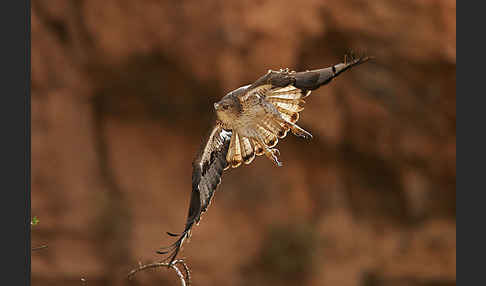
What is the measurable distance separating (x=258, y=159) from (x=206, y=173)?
3665mm

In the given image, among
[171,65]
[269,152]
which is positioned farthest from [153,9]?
[269,152]

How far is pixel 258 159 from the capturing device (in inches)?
240

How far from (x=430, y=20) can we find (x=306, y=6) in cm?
110

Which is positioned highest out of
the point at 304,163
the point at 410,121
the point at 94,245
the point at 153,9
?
the point at 153,9

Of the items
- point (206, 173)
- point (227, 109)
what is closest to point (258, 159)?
point (206, 173)

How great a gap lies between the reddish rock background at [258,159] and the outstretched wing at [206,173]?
11.6 ft

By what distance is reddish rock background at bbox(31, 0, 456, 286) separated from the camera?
5.98 metres

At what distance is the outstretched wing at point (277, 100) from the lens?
2.25 meters

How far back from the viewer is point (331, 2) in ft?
19.9

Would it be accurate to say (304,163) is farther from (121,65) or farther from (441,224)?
(121,65)

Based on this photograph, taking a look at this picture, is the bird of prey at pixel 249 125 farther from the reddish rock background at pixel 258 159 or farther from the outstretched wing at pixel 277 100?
the reddish rock background at pixel 258 159

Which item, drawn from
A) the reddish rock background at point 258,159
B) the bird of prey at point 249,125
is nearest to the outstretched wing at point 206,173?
the bird of prey at point 249,125

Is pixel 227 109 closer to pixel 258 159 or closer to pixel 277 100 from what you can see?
pixel 277 100

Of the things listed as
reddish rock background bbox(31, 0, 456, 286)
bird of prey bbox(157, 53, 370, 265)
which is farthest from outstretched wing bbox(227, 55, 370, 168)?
reddish rock background bbox(31, 0, 456, 286)
